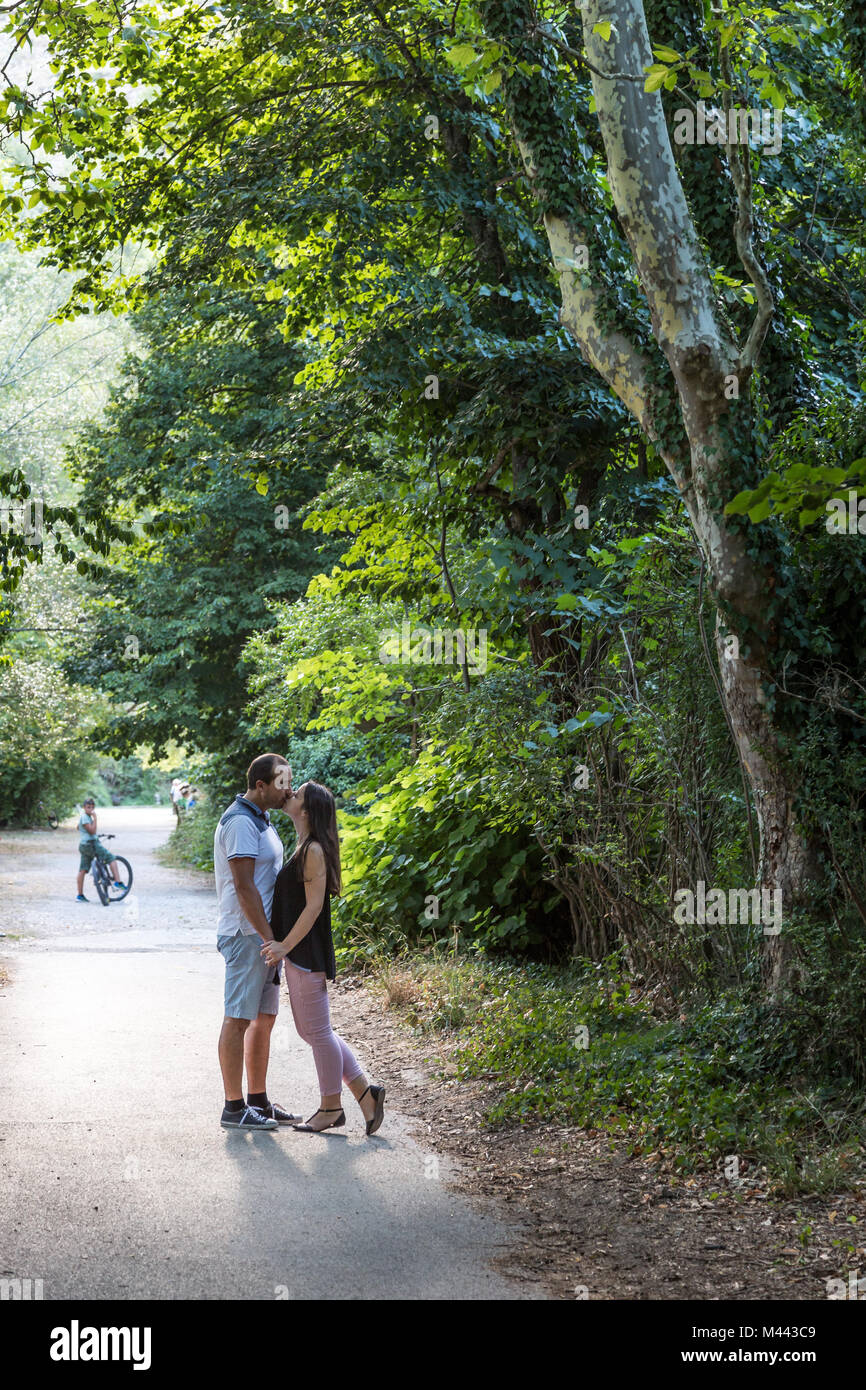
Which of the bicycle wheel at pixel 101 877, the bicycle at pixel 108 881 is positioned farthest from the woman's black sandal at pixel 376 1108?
the bicycle wheel at pixel 101 877

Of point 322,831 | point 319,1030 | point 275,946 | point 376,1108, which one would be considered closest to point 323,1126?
point 376,1108

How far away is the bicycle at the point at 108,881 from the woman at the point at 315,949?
14855mm

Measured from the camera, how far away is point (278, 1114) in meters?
7.25

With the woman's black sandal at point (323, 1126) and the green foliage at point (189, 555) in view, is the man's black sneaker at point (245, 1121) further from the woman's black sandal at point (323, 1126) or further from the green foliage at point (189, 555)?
the green foliage at point (189, 555)

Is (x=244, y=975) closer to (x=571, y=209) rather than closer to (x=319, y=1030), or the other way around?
(x=319, y=1030)

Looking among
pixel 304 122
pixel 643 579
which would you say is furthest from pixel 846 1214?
pixel 304 122

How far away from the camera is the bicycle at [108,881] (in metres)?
21.5

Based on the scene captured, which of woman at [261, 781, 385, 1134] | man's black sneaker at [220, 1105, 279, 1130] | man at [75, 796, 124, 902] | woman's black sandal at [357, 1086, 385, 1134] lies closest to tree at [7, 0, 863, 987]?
woman's black sandal at [357, 1086, 385, 1134]

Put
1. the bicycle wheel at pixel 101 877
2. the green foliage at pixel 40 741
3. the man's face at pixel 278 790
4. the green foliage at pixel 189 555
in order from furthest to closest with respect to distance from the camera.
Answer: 1. the green foliage at pixel 40 741
2. the green foliage at pixel 189 555
3. the bicycle wheel at pixel 101 877
4. the man's face at pixel 278 790

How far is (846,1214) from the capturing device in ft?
17.6

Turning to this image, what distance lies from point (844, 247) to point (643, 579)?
4.28 m

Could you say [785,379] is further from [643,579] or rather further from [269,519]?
[269,519]

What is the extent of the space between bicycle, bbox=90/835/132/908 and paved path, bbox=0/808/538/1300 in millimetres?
10456

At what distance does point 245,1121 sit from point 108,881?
15.4 meters
